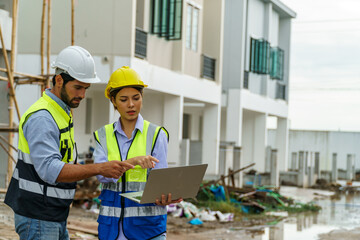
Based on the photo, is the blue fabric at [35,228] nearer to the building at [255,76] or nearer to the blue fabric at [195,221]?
the blue fabric at [195,221]

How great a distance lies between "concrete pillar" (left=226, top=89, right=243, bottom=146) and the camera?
26.0m

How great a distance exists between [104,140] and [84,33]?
13014mm

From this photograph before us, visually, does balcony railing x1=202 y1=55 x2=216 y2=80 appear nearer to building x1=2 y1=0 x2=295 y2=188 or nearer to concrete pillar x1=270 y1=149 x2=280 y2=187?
building x1=2 y1=0 x2=295 y2=188

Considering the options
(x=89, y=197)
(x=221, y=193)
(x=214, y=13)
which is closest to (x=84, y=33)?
(x=89, y=197)

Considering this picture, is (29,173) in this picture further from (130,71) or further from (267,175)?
(267,175)

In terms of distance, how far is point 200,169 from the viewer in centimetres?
394

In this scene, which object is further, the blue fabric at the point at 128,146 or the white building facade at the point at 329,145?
the white building facade at the point at 329,145

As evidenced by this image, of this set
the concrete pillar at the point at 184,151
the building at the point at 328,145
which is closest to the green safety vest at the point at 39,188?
the concrete pillar at the point at 184,151

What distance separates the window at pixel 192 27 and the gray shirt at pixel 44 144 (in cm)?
1778

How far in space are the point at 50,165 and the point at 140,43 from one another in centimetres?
1429

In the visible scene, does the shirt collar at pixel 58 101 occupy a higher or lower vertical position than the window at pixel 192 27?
lower

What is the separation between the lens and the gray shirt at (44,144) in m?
3.36

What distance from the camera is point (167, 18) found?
18719mm

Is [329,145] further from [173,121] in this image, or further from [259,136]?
[173,121]
